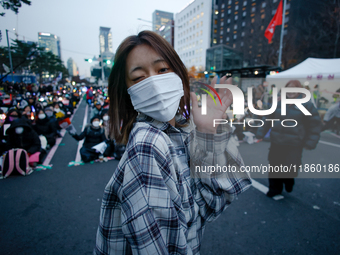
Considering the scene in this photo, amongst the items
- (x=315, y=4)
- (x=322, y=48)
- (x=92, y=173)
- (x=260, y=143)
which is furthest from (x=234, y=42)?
(x=92, y=173)

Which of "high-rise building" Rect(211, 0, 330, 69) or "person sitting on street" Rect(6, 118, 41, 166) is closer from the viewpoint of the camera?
"person sitting on street" Rect(6, 118, 41, 166)

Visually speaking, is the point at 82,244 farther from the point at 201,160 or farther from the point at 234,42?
the point at 234,42

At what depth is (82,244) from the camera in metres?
2.69

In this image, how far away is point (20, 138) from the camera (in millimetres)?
5551

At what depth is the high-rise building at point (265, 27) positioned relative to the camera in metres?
25.6

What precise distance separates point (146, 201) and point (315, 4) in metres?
58.3

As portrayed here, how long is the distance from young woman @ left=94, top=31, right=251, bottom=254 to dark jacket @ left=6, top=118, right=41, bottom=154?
19.1 ft

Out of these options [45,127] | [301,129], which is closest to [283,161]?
[301,129]

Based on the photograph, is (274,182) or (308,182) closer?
(274,182)

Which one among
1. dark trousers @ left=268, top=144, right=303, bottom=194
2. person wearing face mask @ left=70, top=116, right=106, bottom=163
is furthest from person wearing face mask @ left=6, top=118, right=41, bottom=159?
dark trousers @ left=268, top=144, right=303, bottom=194

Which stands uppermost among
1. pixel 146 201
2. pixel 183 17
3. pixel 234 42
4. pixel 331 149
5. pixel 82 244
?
pixel 183 17

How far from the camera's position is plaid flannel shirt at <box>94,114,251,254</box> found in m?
0.75

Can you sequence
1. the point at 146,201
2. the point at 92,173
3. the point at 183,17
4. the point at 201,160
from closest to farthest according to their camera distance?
the point at 146,201, the point at 201,160, the point at 92,173, the point at 183,17

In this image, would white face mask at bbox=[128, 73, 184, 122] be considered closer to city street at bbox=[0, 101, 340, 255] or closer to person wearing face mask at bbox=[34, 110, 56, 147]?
city street at bbox=[0, 101, 340, 255]
